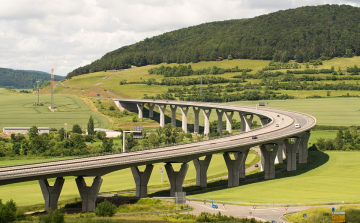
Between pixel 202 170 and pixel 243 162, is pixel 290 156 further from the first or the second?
pixel 202 170

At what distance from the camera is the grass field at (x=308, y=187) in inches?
3593

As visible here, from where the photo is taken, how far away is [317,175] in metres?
120

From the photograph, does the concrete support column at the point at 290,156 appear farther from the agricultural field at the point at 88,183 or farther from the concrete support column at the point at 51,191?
the concrete support column at the point at 51,191

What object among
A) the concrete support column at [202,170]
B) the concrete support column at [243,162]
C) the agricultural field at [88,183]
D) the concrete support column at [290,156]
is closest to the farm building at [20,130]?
the agricultural field at [88,183]

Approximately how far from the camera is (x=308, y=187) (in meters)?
103

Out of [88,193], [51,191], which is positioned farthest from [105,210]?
[51,191]

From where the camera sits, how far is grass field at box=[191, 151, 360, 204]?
9125 cm

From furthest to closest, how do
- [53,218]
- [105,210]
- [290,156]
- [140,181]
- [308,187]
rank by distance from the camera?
[290,156] → [308,187] → [140,181] → [105,210] → [53,218]

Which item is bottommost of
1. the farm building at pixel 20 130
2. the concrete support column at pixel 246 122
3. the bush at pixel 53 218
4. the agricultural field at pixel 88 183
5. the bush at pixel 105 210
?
the agricultural field at pixel 88 183

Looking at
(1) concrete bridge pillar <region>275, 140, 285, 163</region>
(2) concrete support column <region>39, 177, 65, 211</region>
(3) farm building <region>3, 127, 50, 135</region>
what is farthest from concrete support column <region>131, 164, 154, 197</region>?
(3) farm building <region>3, 127, 50, 135</region>

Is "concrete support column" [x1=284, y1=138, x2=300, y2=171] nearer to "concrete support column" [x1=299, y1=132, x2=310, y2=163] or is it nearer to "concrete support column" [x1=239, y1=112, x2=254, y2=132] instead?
"concrete support column" [x1=299, y1=132, x2=310, y2=163]

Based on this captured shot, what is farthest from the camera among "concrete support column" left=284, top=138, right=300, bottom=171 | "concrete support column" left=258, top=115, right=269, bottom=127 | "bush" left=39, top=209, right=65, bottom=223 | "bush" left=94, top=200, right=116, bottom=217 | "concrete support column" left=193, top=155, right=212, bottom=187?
"concrete support column" left=258, top=115, right=269, bottom=127

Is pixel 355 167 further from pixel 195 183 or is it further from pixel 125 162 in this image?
pixel 125 162

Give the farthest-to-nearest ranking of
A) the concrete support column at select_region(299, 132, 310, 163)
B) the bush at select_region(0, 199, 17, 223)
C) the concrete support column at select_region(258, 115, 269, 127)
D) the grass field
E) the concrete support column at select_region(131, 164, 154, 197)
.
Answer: the concrete support column at select_region(258, 115, 269, 127) → the concrete support column at select_region(299, 132, 310, 163) → the concrete support column at select_region(131, 164, 154, 197) → the grass field → the bush at select_region(0, 199, 17, 223)
